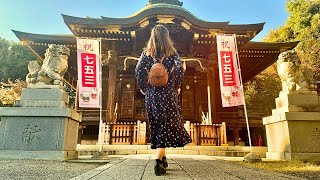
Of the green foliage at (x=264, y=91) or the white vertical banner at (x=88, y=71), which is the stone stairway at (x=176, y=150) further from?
the green foliage at (x=264, y=91)

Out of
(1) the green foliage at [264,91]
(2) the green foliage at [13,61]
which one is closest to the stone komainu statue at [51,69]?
(1) the green foliage at [264,91]

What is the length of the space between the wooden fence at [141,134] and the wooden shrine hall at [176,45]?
5.00ft

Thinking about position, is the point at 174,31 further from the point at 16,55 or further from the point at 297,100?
the point at 16,55

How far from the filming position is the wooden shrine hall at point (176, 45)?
11.1m

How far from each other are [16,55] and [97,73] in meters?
23.3

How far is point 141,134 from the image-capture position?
391 inches

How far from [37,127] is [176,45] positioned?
360 inches

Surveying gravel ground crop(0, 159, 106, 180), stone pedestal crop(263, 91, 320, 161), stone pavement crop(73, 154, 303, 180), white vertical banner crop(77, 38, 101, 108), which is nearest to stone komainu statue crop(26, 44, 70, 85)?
gravel ground crop(0, 159, 106, 180)

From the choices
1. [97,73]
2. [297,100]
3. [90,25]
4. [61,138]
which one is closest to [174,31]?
[90,25]

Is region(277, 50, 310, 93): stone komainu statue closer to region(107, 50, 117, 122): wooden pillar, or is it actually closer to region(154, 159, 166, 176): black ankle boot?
region(154, 159, 166, 176): black ankle boot

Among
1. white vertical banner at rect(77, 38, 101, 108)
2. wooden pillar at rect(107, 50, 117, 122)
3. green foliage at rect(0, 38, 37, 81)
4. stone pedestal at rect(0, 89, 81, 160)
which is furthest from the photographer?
green foliage at rect(0, 38, 37, 81)

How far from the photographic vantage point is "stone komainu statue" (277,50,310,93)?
561 cm

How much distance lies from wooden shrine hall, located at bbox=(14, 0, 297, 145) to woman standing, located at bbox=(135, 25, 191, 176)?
26.3 ft

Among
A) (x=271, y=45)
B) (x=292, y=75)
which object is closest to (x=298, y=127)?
(x=292, y=75)
